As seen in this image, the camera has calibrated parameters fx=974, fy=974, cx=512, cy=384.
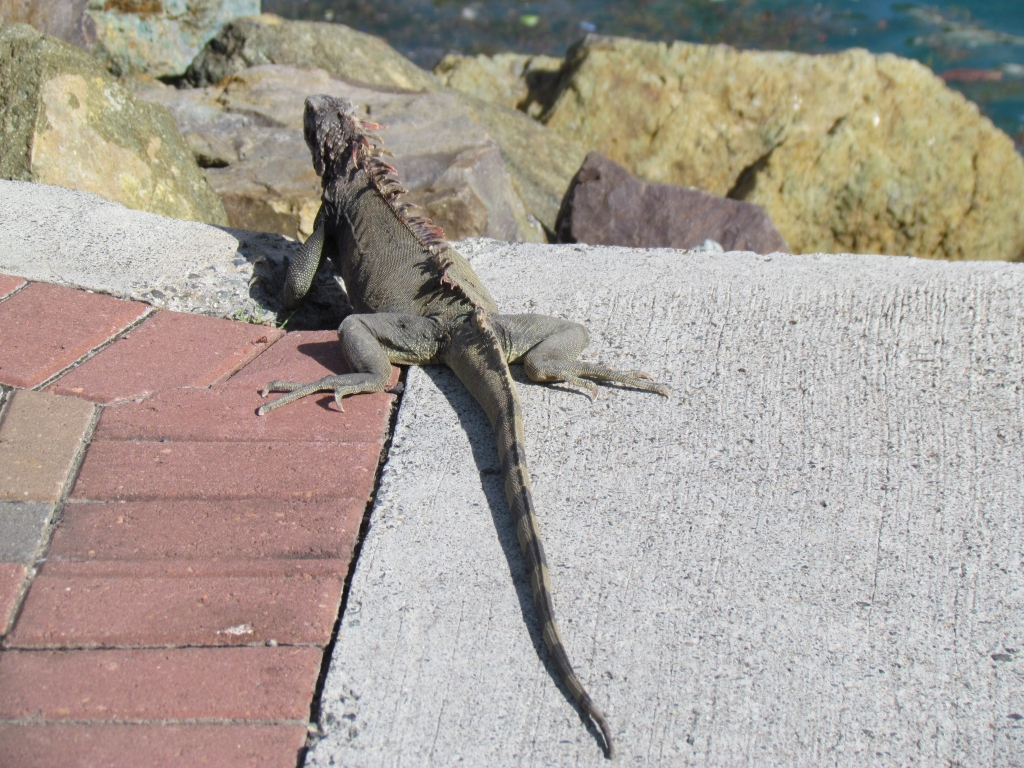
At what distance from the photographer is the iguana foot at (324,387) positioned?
255 cm

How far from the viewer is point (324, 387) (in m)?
2.58

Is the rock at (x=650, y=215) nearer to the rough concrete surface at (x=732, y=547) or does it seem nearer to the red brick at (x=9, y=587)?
the rough concrete surface at (x=732, y=547)

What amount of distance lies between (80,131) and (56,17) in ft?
7.29

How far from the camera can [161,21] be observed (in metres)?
6.28

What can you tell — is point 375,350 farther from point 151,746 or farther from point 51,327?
point 151,746

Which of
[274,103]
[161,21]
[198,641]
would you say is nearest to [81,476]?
[198,641]

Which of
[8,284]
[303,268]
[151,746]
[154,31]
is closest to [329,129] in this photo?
[303,268]

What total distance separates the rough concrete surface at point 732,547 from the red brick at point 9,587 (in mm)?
669

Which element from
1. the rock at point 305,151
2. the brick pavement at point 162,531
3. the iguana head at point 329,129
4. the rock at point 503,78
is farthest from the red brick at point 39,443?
the rock at point 503,78

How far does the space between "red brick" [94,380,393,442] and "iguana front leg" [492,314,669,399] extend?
410mm

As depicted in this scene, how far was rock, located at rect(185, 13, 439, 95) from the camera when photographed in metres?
6.10

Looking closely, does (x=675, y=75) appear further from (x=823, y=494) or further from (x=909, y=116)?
(x=823, y=494)

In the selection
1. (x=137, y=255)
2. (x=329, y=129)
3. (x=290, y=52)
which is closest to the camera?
→ (x=137, y=255)

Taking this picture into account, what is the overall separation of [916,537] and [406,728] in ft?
3.86
